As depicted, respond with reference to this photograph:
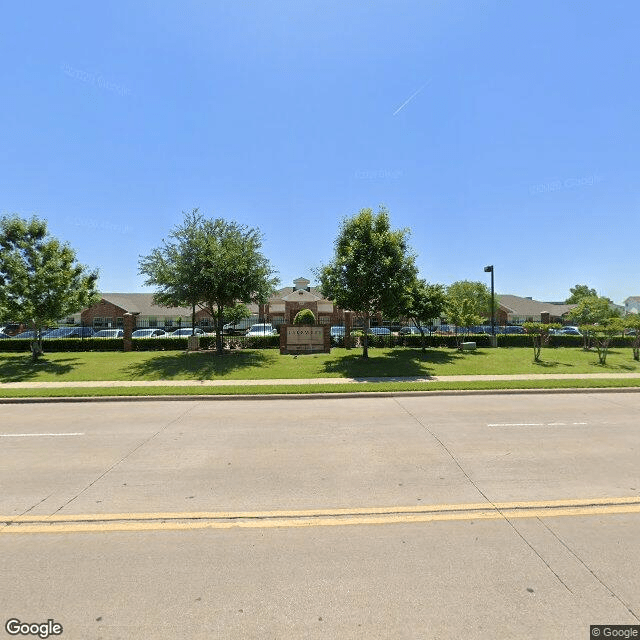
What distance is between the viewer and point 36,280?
61.3 feet

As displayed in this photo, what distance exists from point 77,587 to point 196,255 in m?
18.7

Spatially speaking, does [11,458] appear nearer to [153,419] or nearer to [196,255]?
[153,419]

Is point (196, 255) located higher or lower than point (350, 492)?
higher

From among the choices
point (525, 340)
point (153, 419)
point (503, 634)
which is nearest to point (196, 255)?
point (153, 419)

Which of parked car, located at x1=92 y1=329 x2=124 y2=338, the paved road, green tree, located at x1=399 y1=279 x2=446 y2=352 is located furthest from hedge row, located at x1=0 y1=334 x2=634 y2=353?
the paved road

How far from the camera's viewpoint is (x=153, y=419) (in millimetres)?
8852

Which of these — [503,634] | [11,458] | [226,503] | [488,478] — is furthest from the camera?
[11,458]

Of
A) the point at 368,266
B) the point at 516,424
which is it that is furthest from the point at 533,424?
the point at 368,266

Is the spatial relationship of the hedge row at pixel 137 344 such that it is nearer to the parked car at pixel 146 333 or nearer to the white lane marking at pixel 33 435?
the parked car at pixel 146 333

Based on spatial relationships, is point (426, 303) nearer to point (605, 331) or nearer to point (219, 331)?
point (605, 331)

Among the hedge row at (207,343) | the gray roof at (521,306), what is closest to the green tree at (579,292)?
the gray roof at (521,306)

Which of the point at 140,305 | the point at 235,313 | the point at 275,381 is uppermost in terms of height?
the point at 140,305

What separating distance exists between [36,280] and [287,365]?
44.0 ft

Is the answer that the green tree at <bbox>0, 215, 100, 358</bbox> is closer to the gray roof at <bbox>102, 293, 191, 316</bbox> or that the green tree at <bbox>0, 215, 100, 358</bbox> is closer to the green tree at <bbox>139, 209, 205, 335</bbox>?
the green tree at <bbox>139, 209, 205, 335</bbox>
